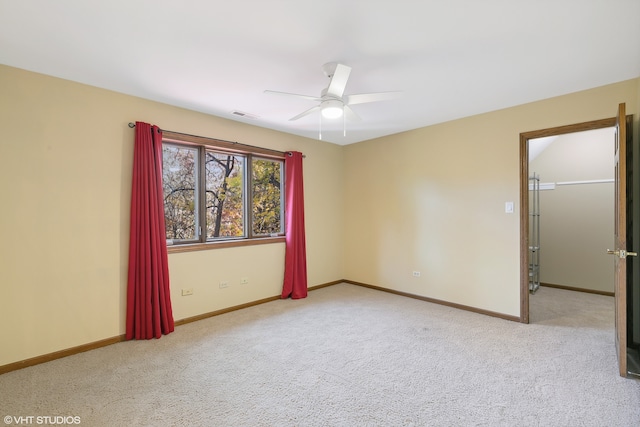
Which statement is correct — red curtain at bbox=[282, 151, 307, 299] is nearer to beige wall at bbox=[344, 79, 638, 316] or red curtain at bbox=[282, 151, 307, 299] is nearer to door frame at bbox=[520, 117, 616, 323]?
beige wall at bbox=[344, 79, 638, 316]

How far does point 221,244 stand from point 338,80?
99.1 inches

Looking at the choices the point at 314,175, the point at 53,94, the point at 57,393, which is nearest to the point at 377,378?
the point at 57,393

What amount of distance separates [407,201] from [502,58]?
7.85 feet

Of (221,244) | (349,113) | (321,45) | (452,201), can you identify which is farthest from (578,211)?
(221,244)

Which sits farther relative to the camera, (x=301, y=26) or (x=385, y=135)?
(x=385, y=135)

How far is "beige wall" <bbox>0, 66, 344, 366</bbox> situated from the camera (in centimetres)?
251

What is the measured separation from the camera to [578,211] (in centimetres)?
491

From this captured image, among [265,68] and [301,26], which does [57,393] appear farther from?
[301,26]

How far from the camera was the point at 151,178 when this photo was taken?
3.12 metres

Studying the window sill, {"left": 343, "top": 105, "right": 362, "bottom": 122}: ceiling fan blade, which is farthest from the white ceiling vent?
the window sill

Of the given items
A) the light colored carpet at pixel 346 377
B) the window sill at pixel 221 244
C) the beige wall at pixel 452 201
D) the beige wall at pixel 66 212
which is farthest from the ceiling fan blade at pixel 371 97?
the window sill at pixel 221 244

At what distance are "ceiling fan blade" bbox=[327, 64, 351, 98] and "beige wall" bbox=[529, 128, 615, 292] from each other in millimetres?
3963

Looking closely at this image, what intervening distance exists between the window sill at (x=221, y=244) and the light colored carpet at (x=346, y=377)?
0.87 metres

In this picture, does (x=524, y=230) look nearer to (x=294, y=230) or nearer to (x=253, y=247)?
(x=294, y=230)
